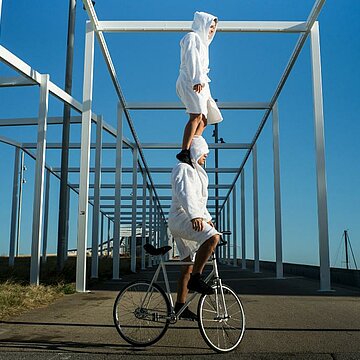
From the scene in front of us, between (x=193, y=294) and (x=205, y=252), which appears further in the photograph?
(x=193, y=294)

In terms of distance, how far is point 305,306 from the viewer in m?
7.20

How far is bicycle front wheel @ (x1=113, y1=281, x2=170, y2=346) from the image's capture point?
4.41 metres

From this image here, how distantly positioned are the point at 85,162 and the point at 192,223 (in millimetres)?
5427

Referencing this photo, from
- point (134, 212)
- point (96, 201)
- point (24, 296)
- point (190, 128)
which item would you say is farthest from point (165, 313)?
point (134, 212)

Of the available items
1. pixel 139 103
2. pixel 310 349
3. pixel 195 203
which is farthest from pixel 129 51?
pixel 310 349

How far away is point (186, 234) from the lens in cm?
446

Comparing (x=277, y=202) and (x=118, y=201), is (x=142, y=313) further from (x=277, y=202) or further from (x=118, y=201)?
(x=277, y=202)

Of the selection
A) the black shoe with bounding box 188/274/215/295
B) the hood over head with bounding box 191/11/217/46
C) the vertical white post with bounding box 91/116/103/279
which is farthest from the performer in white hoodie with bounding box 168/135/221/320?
the vertical white post with bounding box 91/116/103/279

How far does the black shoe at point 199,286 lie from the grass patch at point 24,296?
2.78 metres

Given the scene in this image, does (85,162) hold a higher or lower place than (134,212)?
higher

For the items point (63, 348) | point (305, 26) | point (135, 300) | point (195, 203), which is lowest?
point (63, 348)

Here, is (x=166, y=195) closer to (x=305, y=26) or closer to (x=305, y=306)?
(x=305, y=26)

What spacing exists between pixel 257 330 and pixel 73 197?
21322mm

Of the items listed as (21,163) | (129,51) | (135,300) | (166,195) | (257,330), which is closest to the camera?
(135,300)
